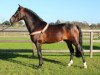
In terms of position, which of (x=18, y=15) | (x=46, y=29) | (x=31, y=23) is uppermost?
(x=18, y=15)

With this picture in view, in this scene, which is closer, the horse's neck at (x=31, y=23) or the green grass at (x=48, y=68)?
the green grass at (x=48, y=68)

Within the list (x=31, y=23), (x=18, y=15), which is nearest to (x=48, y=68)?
(x=31, y=23)

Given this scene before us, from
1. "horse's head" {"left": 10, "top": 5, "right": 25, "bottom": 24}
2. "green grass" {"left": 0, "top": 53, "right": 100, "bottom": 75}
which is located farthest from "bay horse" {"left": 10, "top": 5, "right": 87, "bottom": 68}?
"green grass" {"left": 0, "top": 53, "right": 100, "bottom": 75}

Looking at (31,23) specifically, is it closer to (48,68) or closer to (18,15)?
(18,15)

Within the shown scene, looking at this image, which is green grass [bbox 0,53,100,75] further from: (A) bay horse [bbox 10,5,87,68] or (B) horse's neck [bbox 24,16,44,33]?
(B) horse's neck [bbox 24,16,44,33]

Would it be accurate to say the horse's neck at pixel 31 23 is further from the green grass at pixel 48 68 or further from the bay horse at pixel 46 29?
the green grass at pixel 48 68

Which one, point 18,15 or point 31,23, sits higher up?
point 18,15

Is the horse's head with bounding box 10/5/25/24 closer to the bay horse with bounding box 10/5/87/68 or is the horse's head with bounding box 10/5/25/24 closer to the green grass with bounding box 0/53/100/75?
the bay horse with bounding box 10/5/87/68

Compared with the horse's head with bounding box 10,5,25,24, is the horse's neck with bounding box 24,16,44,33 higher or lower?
lower

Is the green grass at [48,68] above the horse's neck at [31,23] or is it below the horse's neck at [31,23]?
below

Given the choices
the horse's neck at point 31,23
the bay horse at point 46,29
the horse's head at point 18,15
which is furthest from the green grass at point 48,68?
the horse's head at point 18,15

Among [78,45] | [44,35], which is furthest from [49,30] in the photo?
[78,45]

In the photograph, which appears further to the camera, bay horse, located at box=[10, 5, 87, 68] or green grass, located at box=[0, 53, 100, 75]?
bay horse, located at box=[10, 5, 87, 68]

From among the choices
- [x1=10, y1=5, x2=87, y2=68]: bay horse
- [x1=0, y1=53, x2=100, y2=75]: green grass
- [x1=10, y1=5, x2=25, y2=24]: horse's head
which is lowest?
[x1=0, y1=53, x2=100, y2=75]: green grass
